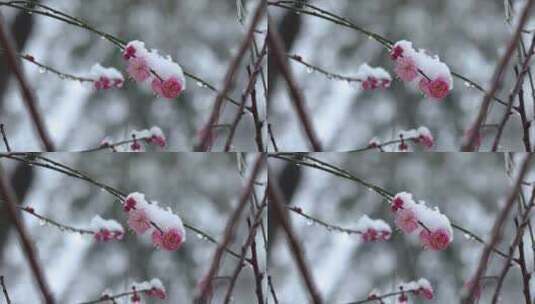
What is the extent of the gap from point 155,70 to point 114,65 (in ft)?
0.33

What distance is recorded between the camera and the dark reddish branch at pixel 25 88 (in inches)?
85.9

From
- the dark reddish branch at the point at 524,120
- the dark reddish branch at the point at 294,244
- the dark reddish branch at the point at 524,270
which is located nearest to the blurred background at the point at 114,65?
the dark reddish branch at the point at 294,244

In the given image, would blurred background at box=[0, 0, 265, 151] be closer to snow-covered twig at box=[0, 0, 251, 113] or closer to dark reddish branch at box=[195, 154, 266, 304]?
snow-covered twig at box=[0, 0, 251, 113]

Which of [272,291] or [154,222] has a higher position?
[154,222]

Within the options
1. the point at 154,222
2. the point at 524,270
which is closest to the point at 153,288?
the point at 154,222

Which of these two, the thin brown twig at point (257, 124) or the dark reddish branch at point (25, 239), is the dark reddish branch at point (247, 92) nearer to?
the thin brown twig at point (257, 124)

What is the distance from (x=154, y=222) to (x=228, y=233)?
0.19 m

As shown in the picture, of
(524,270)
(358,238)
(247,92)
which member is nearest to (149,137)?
(247,92)

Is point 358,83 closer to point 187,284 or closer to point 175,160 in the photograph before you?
point 175,160

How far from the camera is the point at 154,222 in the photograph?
221 centimetres

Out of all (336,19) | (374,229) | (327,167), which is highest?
(336,19)

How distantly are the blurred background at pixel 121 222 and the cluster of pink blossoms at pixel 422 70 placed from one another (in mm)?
467

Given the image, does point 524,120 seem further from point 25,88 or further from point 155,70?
point 25,88

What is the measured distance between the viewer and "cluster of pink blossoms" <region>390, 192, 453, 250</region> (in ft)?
7.36
